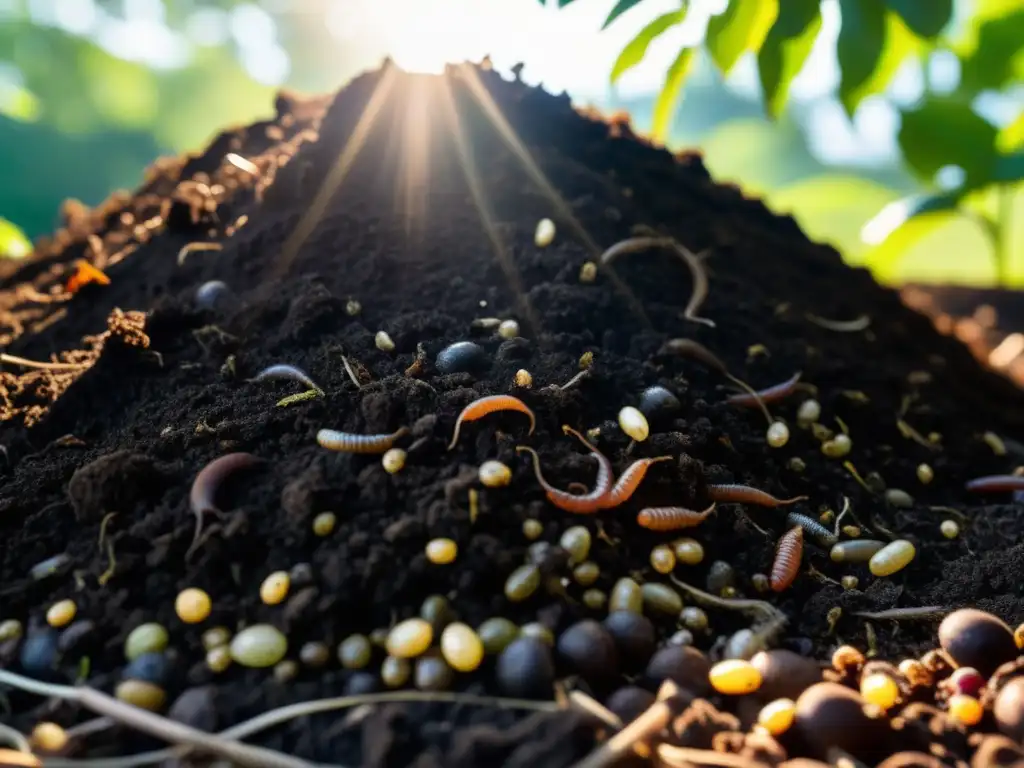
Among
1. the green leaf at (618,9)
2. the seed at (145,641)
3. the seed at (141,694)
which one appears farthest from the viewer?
the green leaf at (618,9)

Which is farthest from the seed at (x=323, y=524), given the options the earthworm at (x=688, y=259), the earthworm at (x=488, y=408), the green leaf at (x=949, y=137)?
the green leaf at (x=949, y=137)

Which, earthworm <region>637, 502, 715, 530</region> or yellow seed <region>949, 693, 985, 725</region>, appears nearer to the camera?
yellow seed <region>949, 693, 985, 725</region>

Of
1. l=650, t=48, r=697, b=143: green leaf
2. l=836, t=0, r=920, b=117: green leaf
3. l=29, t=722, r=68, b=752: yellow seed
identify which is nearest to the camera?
l=29, t=722, r=68, b=752: yellow seed

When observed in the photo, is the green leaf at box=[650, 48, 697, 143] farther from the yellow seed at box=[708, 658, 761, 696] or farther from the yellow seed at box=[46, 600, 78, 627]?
the yellow seed at box=[46, 600, 78, 627]

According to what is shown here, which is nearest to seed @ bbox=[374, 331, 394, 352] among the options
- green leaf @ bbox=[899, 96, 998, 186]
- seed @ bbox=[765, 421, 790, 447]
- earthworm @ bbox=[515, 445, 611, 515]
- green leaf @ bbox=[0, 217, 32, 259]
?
earthworm @ bbox=[515, 445, 611, 515]

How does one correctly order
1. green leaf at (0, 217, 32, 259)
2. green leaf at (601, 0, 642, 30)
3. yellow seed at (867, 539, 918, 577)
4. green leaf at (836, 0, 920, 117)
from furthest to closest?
green leaf at (0, 217, 32, 259) → green leaf at (836, 0, 920, 117) → green leaf at (601, 0, 642, 30) → yellow seed at (867, 539, 918, 577)

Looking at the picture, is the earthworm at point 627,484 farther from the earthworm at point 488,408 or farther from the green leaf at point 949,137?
the green leaf at point 949,137

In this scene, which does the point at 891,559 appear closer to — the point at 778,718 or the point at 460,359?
the point at 778,718

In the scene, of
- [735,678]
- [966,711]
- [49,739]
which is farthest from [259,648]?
[966,711]
